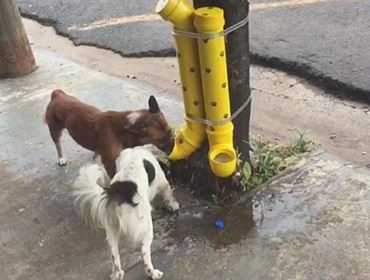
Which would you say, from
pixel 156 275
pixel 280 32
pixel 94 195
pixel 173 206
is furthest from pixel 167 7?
pixel 280 32

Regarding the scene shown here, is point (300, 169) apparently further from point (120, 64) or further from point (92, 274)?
point (120, 64)

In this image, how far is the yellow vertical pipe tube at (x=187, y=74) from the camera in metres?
3.24

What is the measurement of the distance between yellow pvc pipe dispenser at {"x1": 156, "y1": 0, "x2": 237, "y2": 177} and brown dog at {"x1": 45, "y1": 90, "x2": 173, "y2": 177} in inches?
6.6

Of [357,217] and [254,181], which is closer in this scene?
[357,217]

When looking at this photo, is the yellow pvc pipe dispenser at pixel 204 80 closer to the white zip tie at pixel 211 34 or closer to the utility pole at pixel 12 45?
the white zip tie at pixel 211 34

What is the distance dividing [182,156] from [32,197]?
103 cm

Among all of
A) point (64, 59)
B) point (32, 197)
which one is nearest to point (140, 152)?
point (32, 197)

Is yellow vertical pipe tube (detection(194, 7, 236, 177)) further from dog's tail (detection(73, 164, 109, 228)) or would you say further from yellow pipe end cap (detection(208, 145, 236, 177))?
dog's tail (detection(73, 164, 109, 228))

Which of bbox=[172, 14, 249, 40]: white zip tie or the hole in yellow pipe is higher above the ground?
bbox=[172, 14, 249, 40]: white zip tie

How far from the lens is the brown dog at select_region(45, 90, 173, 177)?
11.7 feet

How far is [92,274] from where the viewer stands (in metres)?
3.19

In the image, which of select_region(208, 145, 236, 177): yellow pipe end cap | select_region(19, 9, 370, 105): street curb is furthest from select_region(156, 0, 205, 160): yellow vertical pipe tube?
select_region(19, 9, 370, 105): street curb

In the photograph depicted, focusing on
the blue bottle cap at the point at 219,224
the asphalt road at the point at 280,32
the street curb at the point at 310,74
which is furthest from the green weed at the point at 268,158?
the asphalt road at the point at 280,32

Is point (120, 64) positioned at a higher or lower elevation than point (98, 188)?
lower
